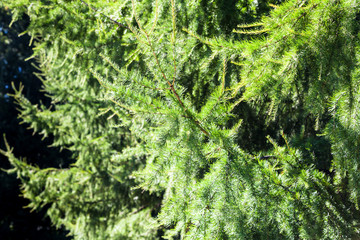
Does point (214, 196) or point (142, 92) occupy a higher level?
point (142, 92)

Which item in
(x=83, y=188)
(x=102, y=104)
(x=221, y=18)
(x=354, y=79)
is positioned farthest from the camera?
(x=83, y=188)

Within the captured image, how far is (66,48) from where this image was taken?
272cm

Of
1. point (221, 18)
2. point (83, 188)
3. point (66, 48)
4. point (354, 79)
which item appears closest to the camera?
point (354, 79)

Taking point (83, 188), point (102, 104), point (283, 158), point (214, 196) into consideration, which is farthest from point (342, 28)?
point (83, 188)

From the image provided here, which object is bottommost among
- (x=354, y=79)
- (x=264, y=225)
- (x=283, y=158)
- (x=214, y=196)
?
(x=264, y=225)

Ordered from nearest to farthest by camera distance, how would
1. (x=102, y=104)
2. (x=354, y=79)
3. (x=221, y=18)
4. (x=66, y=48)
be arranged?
(x=354, y=79) → (x=221, y=18) → (x=66, y=48) → (x=102, y=104)

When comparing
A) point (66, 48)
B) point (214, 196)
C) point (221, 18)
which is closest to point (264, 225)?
point (214, 196)

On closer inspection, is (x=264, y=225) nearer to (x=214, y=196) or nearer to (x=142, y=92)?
(x=214, y=196)

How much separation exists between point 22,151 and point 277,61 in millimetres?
9553

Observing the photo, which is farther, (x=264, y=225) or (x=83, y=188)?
(x=83, y=188)

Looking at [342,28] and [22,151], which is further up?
[342,28]

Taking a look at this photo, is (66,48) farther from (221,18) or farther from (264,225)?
(264,225)

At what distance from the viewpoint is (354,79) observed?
1245 mm

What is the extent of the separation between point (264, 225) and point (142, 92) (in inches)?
32.8
